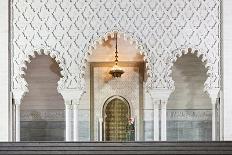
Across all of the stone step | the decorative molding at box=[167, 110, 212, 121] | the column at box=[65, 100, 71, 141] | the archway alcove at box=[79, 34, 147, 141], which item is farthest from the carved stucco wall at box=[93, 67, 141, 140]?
the stone step

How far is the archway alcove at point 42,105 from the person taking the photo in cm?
862

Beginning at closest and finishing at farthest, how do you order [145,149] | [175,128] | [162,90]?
[145,149], [162,90], [175,128]

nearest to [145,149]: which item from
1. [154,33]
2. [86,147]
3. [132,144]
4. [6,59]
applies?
[132,144]

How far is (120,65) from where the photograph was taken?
8.81 metres

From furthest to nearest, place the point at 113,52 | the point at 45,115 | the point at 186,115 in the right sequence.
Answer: the point at 113,52
the point at 45,115
the point at 186,115

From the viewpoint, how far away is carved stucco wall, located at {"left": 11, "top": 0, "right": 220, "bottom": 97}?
681 centimetres

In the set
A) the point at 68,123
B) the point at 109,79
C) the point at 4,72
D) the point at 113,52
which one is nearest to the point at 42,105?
the point at 109,79

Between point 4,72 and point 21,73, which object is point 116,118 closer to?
point 21,73

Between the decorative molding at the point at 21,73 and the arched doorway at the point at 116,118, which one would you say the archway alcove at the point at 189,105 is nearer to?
the arched doorway at the point at 116,118

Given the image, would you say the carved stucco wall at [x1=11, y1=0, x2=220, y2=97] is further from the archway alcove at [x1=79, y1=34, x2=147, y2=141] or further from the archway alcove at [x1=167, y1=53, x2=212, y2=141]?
the archway alcove at [x1=79, y1=34, x2=147, y2=141]

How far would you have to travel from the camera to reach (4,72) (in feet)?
22.2

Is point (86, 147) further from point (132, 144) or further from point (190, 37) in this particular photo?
point (190, 37)

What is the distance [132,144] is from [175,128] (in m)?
2.99

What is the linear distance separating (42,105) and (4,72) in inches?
78.5
